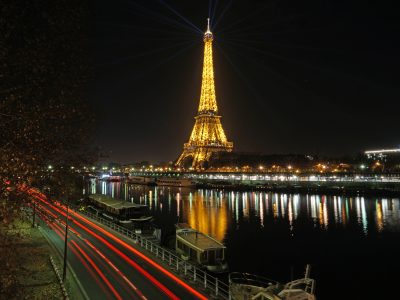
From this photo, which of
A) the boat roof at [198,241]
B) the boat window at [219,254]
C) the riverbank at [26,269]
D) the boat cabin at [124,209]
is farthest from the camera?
the boat cabin at [124,209]

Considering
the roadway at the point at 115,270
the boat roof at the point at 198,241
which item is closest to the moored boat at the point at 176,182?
the boat roof at the point at 198,241

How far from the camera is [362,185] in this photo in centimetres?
8731

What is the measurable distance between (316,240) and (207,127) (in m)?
106

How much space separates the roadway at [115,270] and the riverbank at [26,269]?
3.90 feet

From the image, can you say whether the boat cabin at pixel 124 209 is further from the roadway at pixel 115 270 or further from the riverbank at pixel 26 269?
the roadway at pixel 115 270

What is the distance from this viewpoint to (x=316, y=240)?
36.5 metres

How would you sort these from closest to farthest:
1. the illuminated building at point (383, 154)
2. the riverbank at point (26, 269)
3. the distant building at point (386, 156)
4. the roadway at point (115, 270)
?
the riverbank at point (26, 269) → the roadway at point (115, 270) → the distant building at point (386, 156) → the illuminated building at point (383, 154)

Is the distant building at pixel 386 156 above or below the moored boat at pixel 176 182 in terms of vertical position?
above

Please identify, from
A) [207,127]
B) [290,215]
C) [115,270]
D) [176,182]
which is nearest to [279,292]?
[115,270]

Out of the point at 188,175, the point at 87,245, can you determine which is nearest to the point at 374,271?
the point at 87,245

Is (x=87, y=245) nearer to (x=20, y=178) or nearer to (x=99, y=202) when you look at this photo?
(x=20, y=178)

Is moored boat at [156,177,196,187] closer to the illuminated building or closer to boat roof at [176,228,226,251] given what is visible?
boat roof at [176,228,226,251]

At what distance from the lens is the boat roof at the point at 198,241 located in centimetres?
2495

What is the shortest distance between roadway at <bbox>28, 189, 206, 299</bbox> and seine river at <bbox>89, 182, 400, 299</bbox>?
870cm
